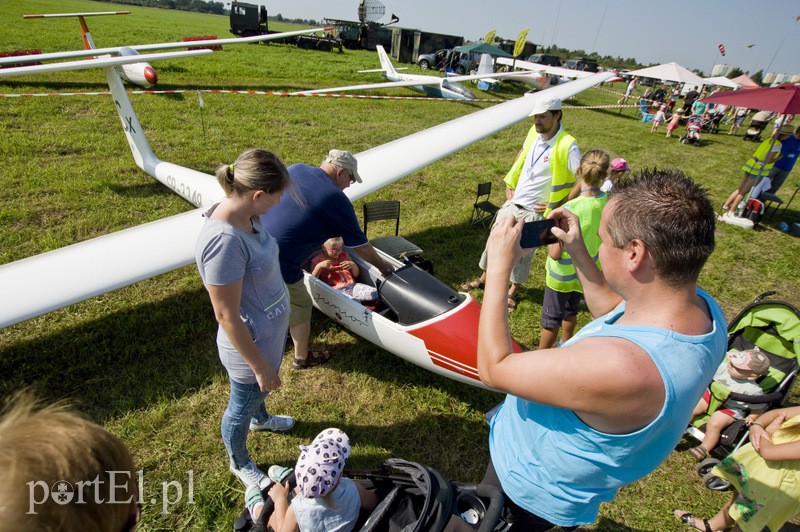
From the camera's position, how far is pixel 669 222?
3.58 feet

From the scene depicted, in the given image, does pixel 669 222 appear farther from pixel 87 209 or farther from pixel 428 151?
pixel 87 209

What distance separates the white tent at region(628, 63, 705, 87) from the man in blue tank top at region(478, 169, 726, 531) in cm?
2064

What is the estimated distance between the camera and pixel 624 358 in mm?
1022

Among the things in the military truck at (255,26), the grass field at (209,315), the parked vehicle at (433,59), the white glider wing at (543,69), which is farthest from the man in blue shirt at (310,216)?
the military truck at (255,26)

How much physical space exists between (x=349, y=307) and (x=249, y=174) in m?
1.90

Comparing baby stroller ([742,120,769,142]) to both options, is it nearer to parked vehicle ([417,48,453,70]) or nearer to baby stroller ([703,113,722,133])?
baby stroller ([703,113,722,133])

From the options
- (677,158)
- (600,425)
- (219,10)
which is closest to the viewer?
(600,425)

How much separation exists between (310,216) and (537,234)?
71.5 inches

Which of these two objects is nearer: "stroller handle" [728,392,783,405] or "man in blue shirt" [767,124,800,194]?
"stroller handle" [728,392,783,405]

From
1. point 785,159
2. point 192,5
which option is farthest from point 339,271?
point 192,5

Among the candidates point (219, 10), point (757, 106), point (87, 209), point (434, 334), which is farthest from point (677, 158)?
point (219, 10)

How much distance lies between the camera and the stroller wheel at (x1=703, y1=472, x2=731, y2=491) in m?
2.98

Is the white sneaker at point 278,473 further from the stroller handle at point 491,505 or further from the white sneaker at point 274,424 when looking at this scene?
the stroller handle at point 491,505

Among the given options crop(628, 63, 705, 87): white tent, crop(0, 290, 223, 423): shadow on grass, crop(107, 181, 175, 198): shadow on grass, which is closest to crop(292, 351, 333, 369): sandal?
crop(0, 290, 223, 423): shadow on grass
